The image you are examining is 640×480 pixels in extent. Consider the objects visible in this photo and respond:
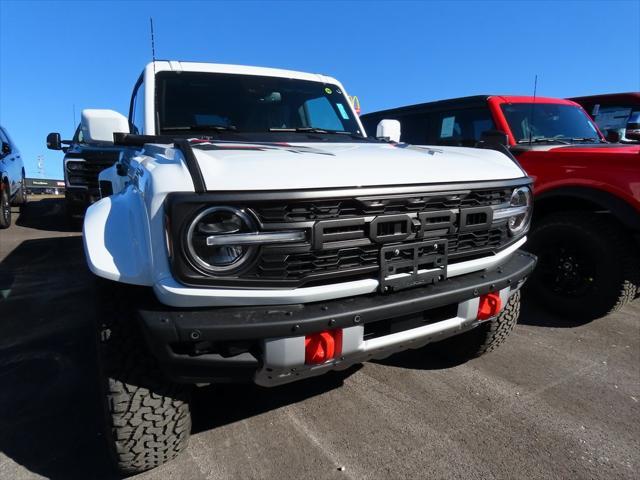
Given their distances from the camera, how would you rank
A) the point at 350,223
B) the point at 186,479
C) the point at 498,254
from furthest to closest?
the point at 498,254 < the point at 186,479 < the point at 350,223

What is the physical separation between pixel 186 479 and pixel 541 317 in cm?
318

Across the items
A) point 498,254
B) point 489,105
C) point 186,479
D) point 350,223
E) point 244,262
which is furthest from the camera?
point 489,105

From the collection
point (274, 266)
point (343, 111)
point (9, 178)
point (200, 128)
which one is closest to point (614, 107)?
point (343, 111)

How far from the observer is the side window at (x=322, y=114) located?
3.36 metres

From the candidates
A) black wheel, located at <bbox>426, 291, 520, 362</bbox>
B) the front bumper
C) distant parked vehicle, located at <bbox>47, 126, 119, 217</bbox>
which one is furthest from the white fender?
distant parked vehicle, located at <bbox>47, 126, 119, 217</bbox>

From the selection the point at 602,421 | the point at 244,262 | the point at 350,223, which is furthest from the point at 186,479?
the point at 602,421

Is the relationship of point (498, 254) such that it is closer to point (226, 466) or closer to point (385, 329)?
point (385, 329)

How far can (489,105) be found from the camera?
15.4 feet

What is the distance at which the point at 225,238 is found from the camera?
1.59 metres

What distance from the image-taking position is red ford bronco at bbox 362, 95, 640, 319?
333 cm

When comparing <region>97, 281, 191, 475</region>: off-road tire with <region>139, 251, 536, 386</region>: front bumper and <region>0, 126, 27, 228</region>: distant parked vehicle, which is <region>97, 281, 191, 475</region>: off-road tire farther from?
<region>0, 126, 27, 228</region>: distant parked vehicle

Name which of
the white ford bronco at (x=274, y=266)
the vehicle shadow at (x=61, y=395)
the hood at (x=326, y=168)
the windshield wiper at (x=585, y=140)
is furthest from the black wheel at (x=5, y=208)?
the windshield wiper at (x=585, y=140)

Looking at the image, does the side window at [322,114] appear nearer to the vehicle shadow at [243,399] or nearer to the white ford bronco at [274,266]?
the white ford bronco at [274,266]

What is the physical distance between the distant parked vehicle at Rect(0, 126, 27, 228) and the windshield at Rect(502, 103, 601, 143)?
26.3 feet
